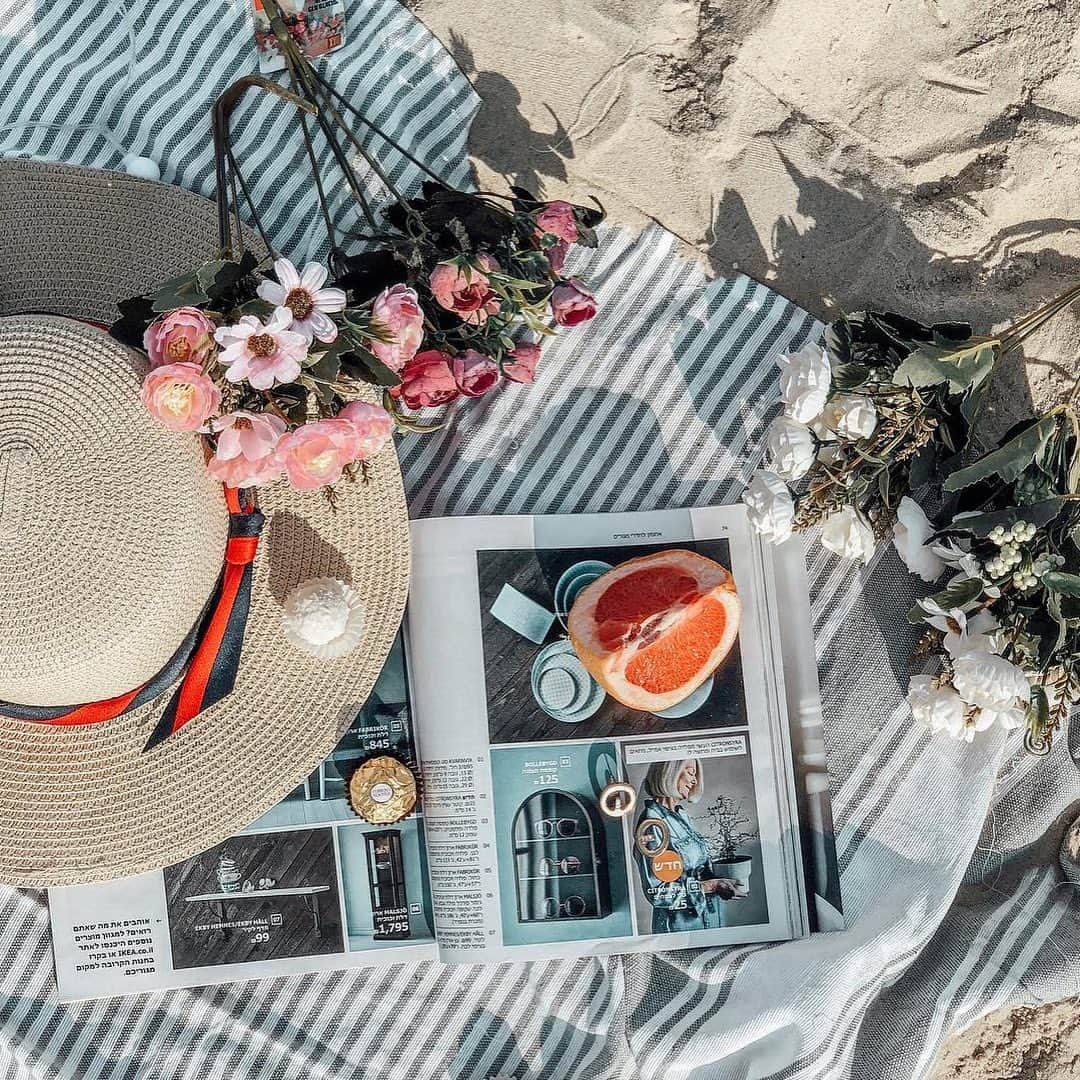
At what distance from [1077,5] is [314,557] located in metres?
1.18

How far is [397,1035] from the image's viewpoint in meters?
1.14

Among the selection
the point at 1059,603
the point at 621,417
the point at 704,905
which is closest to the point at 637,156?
the point at 621,417

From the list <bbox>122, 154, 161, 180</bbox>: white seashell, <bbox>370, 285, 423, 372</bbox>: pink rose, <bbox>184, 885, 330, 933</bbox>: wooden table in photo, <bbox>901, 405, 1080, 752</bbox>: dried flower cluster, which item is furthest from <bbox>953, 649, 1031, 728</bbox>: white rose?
<bbox>122, 154, 161, 180</bbox>: white seashell

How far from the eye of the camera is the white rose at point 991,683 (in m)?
0.95

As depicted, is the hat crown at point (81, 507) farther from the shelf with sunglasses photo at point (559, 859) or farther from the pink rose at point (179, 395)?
the shelf with sunglasses photo at point (559, 859)

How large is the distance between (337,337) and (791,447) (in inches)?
19.7

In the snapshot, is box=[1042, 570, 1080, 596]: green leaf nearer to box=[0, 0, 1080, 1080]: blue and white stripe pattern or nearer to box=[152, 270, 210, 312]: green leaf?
box=[0, 0, 1080, 1080]: blue and white stripe pattern

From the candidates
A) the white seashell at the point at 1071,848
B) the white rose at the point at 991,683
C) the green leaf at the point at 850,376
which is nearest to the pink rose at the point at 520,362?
the green leaf at the point at 850,376

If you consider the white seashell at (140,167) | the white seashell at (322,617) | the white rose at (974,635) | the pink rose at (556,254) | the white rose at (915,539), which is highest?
the white seashell at (140,167)

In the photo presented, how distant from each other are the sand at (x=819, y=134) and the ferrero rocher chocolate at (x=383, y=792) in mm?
733

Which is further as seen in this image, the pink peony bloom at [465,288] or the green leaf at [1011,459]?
the green leaf at [1011,459]

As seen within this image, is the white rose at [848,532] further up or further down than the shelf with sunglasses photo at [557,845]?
further up

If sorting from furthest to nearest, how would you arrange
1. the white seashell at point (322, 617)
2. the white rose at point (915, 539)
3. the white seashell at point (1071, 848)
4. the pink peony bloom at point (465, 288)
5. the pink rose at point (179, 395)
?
the white seashell at point (1071, 848)
the white rose at point (915, 539)
the white seashell at point (322, 617)
the pink peony bloom at point (465, 288)
the pink rose at point (179, 395)

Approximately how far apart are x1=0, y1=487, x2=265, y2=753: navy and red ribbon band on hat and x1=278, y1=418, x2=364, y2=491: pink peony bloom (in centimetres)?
19
